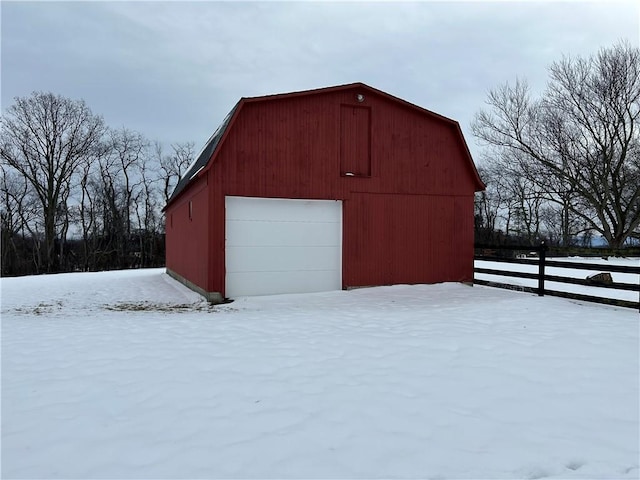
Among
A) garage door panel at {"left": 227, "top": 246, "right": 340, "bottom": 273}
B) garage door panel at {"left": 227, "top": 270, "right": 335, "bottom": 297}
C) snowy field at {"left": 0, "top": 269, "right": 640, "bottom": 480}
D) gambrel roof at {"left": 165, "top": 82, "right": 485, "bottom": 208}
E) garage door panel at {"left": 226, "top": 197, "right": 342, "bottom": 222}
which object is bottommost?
snowy field at {"left": 0, "top": 269, "right": 640, "bottom": 480}

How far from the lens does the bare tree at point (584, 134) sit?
2342cm

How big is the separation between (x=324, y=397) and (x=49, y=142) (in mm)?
30641

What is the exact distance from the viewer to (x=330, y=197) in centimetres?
948

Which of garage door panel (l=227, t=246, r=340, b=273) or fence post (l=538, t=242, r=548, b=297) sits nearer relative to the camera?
fence post (l=538, t=242, r=548, b=297)

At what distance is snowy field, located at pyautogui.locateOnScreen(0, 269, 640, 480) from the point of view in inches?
95.8

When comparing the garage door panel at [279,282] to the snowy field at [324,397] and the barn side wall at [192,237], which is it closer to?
the barn side wall at [192,237]

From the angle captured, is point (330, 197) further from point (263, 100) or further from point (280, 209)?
point (263, 100)

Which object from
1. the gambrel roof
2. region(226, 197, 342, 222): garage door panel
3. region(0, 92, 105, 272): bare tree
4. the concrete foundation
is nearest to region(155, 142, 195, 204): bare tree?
region(0, 92, 105, 272): bare tree

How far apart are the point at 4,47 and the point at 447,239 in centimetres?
1877

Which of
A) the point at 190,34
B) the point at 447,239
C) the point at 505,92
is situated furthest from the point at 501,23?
the point at 505,92

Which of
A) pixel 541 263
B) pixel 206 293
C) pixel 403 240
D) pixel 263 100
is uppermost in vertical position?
pixel 263 100

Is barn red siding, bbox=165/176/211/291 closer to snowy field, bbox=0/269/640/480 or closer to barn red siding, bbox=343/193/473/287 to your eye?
snowy field, bbox=0/269/640/480

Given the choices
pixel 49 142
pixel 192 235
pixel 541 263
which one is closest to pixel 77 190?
→ pixel 49 142

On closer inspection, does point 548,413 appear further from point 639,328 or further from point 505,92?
point 505,92
